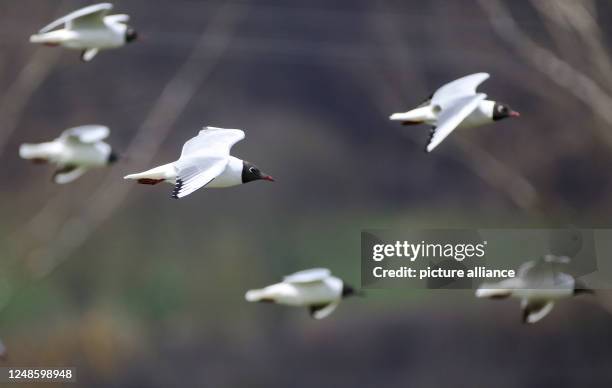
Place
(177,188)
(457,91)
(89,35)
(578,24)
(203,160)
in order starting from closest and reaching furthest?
1. (177,188)
2. (203,160)
3. (457,91)
4. (89,35)
5. (578,24)

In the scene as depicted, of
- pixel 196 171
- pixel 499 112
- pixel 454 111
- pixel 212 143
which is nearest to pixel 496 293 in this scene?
pixel 499 112

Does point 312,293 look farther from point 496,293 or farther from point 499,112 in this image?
point 499,112

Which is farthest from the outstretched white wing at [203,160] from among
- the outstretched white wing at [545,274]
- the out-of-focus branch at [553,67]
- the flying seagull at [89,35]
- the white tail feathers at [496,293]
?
the out-of-focus branch at [553,67]

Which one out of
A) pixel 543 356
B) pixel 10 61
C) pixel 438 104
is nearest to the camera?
pixel 438 104

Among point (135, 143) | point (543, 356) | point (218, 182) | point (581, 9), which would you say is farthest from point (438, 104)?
point (543, 356)

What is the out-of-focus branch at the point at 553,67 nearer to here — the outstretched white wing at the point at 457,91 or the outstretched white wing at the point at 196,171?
the outstretched white wing at the point at 457,91

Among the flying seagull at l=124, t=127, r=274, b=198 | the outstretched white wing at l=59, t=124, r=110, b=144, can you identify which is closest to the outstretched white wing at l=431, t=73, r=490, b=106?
the flying seagull at l=124, t=127, r=274, b=198

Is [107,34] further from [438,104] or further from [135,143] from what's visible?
[135,143]

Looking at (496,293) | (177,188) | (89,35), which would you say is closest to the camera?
(177,188)
